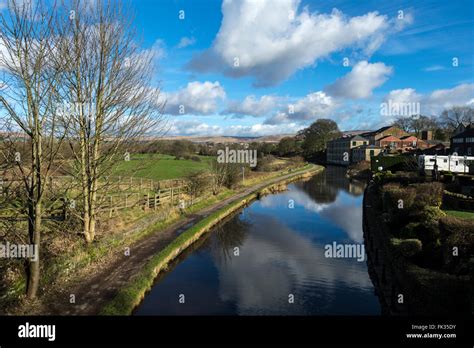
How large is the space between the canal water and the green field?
16.2 ft

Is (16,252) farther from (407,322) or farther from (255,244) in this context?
(255,244)

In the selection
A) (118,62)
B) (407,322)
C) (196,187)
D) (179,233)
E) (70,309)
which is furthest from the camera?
(196,187)

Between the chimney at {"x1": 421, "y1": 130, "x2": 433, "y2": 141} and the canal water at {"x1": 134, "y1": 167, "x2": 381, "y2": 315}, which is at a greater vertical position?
the chimney at {"x1": 421, "y1": 130, "x2": 433, "y2": 141}

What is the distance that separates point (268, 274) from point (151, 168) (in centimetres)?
1313

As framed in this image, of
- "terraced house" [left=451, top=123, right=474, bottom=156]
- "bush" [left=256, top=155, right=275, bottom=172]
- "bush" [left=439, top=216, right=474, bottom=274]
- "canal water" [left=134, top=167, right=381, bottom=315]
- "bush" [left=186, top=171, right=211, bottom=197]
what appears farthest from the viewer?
"bush" [left=256, top=155, right=275, bottom=172]

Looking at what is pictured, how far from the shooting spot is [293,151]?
339ft

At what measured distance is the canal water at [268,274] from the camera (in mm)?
12039

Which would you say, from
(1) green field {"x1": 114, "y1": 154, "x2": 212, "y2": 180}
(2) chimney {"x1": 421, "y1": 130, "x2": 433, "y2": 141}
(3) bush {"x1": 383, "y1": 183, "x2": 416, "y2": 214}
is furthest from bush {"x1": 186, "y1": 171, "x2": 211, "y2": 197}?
(2) chimney {"x1": 421, "y1": 130, "x2": 433, "y2": 141}

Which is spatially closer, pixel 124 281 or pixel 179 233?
pixel 124 281

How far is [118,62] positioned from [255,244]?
40.3 feet

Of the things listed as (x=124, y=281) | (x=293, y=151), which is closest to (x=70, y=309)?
(x=124, y=281)

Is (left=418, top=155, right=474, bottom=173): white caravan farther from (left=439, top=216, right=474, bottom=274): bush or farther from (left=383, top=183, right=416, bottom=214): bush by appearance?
(left=439, top=216, right=474, bottom=274): bush

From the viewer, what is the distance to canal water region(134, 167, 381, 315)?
1204 cm

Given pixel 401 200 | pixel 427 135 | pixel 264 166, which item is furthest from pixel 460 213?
pixel 427 135
